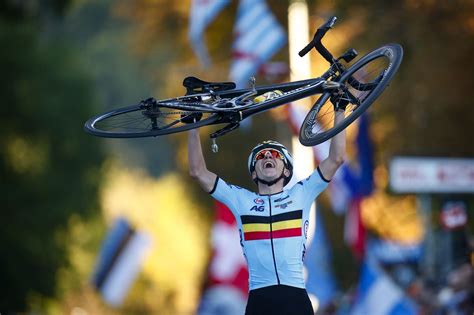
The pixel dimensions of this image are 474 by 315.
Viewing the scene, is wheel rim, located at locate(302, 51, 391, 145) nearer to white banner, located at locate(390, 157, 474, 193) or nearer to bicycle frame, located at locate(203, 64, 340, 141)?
bicycle frame, located at locate(203, 64, 340, 141)

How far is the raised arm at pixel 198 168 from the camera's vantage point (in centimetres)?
934

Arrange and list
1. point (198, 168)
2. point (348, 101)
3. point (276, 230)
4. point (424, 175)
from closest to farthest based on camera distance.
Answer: point (276, 230) < point (198, 168) < point (348, 101) < point (424, 175)

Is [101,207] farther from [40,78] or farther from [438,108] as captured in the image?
[438,108]

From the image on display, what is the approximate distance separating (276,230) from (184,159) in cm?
3266

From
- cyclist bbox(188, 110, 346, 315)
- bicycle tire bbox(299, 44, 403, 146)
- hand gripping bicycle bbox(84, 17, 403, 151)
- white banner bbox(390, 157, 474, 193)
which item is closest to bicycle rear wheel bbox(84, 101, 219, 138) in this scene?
hand gripping bicycle bbox(84, 17, 403, 151)

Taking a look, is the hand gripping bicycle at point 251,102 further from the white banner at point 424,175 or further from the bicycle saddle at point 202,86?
the white banner at point 424,175

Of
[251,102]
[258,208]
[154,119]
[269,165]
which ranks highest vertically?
[251,102]

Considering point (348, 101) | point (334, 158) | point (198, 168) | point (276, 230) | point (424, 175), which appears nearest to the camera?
point (276, 230)

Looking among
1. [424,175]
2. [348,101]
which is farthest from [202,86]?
[424,175]

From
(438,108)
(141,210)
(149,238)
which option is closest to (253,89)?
(149,238)

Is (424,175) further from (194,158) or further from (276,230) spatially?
(276,230)

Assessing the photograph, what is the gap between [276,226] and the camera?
9062 mm

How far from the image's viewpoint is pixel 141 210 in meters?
49.8

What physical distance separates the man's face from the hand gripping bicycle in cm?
29
